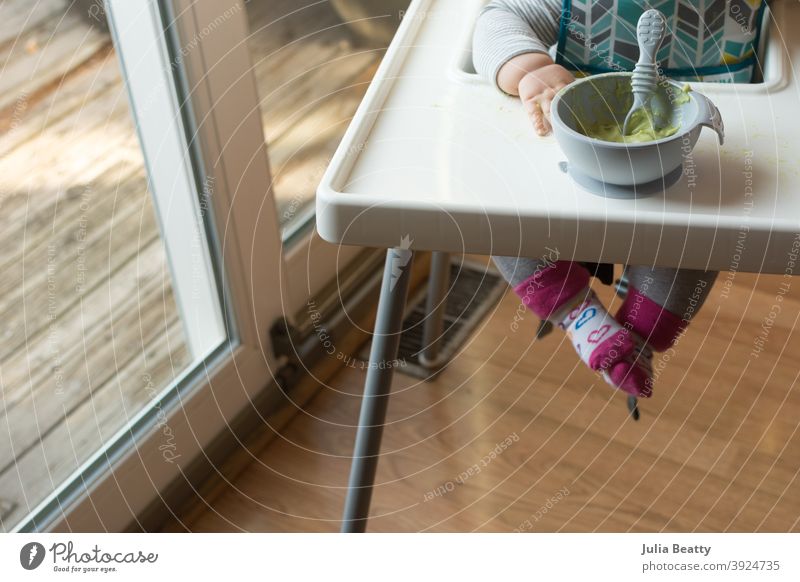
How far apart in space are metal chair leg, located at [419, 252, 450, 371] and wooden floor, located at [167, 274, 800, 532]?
0.09 feet

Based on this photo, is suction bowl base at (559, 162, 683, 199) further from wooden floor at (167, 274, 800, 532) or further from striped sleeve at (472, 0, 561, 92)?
wooden floor at (167, 274, 800, 532)

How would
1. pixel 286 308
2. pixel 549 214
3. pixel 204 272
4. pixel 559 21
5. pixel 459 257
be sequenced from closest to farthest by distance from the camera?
1. pixel 549 214
2. pixel 559 21
3. pixel 204 272
4. pixel 286 308
5. pixel 459 257

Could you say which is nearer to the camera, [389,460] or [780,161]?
[780,161]

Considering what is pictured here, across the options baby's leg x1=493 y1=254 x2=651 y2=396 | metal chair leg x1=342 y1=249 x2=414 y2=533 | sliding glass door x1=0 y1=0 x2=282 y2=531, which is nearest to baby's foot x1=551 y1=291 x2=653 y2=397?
baby's leg x1=493 y1=254 x2=651 y2=396

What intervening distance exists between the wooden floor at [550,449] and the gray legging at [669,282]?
0.33 metres

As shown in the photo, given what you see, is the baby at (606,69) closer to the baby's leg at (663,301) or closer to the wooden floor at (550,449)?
the baby's leg at (663,301)

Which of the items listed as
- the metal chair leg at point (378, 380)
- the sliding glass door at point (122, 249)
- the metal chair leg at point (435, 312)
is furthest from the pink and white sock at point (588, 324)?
the sliding glass door at point (122, 249)

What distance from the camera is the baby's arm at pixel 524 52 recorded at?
640mm

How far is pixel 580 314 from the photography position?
793mm

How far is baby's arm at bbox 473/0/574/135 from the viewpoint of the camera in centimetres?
64

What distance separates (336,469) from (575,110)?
614mm

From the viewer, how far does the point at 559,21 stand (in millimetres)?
739

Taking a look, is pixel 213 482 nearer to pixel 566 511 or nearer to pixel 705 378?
pixel 566 511
